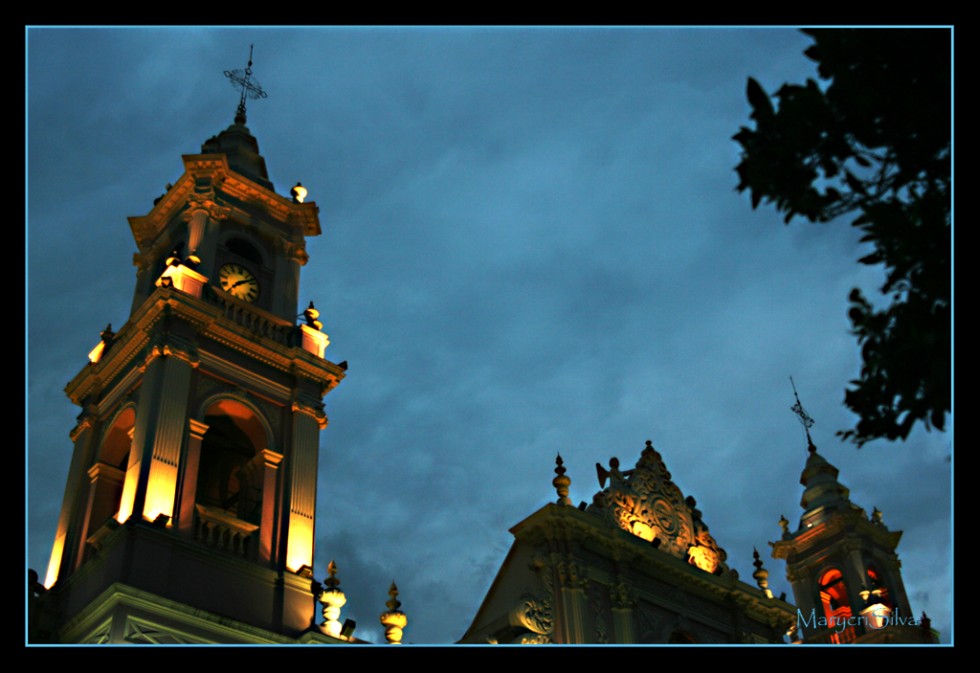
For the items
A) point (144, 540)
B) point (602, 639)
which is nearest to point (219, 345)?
point (144, 540)

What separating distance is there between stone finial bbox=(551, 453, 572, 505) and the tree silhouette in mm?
14499

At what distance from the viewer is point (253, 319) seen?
21047 millimetres

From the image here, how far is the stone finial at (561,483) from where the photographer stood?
20.9 meters

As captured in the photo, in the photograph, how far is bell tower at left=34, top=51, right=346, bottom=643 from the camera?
648 inches

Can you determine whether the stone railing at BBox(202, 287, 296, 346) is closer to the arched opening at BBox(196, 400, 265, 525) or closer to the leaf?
the arched opening at BBox(196, 400, 265, 525)

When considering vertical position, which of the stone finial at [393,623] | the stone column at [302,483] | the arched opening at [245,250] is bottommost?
the stone finial at [393,623]

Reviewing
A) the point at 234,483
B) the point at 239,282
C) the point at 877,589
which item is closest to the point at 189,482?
the point at 234,483

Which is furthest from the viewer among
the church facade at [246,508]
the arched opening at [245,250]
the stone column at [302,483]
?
the arched opening at [245,250]

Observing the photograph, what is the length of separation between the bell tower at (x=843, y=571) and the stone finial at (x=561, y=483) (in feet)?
27.8

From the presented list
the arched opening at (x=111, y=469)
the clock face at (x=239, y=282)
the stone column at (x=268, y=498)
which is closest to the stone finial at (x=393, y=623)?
the stone column at (x=268, y=498)

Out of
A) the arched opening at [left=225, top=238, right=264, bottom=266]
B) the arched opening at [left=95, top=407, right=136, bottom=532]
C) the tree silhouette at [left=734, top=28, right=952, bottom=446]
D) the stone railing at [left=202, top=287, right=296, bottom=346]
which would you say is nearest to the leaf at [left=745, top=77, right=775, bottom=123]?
the tree silhouette at [left=734, top=28, right=952, bottom=446]

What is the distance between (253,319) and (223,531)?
4739mm

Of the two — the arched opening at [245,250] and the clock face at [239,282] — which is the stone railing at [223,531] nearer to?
the clock face at [239,282]
